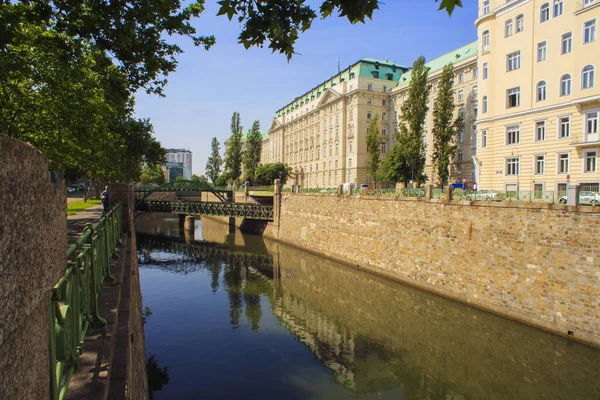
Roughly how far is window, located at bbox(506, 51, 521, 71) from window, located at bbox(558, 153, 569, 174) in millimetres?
6377

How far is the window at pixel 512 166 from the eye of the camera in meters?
25.8

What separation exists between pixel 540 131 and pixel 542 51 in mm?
4683

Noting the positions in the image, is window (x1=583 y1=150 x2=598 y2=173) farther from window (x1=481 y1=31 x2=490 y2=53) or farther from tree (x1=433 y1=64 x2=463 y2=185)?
tree (x1=433 y1=64 x2=463 y2=185)

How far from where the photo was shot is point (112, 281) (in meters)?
7.06

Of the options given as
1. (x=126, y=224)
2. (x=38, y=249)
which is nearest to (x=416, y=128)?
(x=126, y=224)

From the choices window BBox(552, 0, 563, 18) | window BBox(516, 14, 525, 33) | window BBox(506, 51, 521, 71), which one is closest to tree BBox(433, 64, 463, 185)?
window BBox(506, 51, 521, 71)

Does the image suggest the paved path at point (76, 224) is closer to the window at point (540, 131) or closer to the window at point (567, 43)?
the window at point (540, 131)

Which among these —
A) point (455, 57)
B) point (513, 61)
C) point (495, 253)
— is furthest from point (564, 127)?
point (455, 57)

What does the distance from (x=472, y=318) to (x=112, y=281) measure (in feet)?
46.8

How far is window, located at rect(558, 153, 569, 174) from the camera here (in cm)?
2278

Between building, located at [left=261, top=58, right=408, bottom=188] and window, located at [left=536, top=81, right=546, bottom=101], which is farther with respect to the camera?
building, located at [left=261, top=58, right=408, bottom=188]

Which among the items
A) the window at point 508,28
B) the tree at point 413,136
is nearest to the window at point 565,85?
the window at point 508,28

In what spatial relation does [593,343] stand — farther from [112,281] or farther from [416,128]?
[416,128]

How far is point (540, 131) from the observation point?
24.3m
